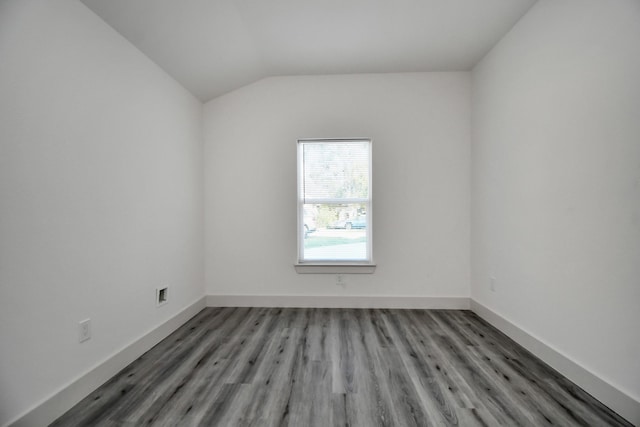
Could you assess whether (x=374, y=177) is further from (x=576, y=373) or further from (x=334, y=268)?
(x=576, y=373)

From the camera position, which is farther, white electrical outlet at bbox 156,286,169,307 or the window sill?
the window sill

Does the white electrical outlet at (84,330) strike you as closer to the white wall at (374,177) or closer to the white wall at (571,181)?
the white wall at (374,177)

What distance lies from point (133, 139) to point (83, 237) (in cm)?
85

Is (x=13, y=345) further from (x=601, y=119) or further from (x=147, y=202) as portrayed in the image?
(x=601, y=119)

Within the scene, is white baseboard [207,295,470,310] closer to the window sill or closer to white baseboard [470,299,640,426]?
the window sill

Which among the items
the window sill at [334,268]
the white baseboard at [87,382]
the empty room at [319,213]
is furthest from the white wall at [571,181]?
the white baseboard at [87,382]

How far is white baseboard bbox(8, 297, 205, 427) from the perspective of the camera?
141 centimetres

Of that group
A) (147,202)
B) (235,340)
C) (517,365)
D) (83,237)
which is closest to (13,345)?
(83,237)

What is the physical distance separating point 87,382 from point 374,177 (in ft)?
9.82

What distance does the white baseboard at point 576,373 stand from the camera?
1478 mm

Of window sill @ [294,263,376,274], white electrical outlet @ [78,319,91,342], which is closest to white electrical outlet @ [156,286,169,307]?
white electrical outlet @ [78,319,91,342]

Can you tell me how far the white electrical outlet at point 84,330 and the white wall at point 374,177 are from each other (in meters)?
1.61

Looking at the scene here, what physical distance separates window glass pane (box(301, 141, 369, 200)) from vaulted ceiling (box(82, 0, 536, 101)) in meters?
0.87

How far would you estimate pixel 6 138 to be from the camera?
52.1 inches
